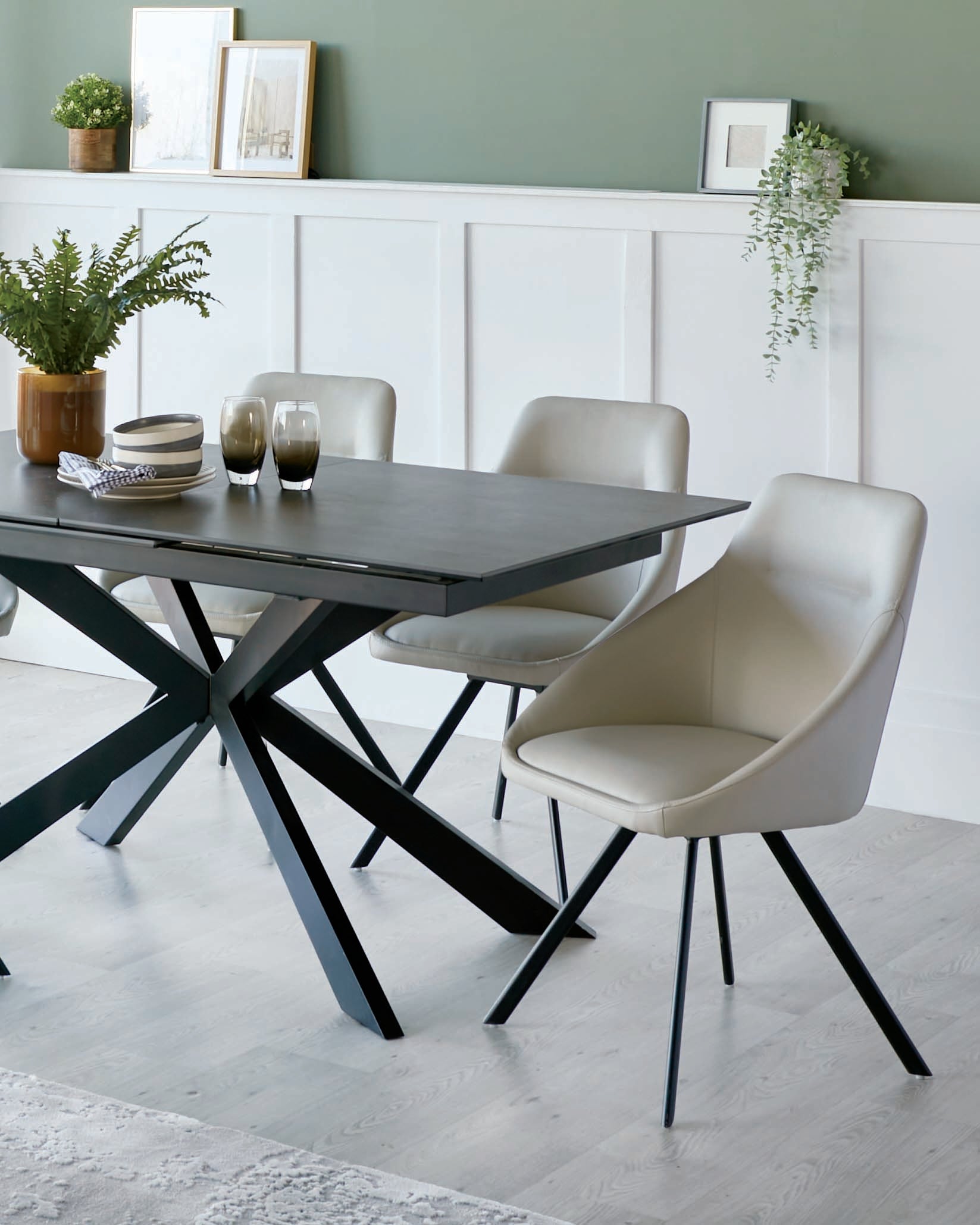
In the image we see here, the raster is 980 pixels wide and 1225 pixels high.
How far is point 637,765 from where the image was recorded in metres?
2.65

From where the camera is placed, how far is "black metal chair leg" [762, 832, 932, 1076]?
2.62m

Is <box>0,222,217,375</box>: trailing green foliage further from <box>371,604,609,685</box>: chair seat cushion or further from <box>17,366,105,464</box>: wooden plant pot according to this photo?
<box>371,604,609,685</box>: chair seat cushion

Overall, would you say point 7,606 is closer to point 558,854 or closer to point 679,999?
point 558,854

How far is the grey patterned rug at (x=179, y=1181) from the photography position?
224cm

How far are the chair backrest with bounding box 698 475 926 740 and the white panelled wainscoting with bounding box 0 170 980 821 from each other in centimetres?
106

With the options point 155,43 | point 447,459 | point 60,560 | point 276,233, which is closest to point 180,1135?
point 60,560

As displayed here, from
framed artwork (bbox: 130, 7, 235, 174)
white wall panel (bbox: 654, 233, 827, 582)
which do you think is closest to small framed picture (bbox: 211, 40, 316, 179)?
framed artwork (bbox: 130, 7, 235, 174)

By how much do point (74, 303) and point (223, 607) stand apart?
0.74 m

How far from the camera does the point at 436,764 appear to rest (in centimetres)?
427

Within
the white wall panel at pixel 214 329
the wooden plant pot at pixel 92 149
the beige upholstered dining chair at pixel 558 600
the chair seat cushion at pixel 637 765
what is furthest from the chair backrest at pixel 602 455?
the wooden plant pot at pixel 92 149

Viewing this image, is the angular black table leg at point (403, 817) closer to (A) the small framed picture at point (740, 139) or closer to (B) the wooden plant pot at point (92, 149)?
(A) the small framed picture at point (740, 139)

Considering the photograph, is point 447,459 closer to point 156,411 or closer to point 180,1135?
point 156,411

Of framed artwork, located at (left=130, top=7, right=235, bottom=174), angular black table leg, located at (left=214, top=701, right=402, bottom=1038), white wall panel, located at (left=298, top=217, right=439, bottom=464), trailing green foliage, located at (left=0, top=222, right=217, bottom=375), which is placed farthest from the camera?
framed artwork, located at (left=130, top=7, right=235, bottom=174)

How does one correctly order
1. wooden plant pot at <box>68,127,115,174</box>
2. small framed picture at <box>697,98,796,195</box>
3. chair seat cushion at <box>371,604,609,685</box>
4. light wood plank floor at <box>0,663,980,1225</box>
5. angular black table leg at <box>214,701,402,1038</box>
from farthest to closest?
1. wooden plant pot at <box>68,127,115,174</box>
2. small framed picture at <box>697,98,796,195</box>
3. chair seat cushion at <box>371,604,609,685</box>
4. angular black table leg at <box>214,701,402,1038</box>
5. light wood plank floor at <box>0,663,980,1225</box>
